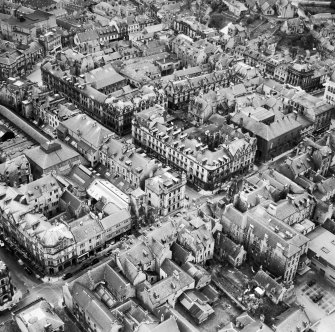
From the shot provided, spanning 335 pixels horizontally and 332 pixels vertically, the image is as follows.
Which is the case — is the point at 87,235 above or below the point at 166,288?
above

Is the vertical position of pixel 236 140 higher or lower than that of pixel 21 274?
higher

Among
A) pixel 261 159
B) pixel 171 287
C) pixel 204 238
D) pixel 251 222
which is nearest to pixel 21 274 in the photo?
pixel 171 287

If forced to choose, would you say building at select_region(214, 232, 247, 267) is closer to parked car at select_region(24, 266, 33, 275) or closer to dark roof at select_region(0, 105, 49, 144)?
parked car at select_region(24, 266, 33, 275)

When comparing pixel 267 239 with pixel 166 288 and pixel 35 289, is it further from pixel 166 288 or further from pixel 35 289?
pixel 35 289

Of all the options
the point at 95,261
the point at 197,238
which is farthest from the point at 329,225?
the point at 95,261

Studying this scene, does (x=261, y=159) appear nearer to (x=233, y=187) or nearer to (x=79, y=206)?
(x=233, y=187)
